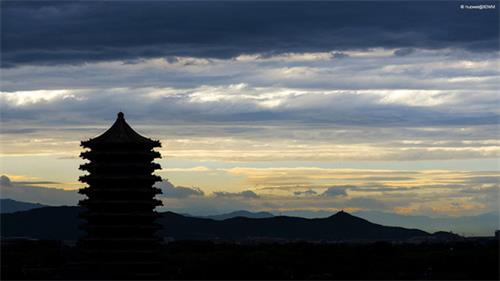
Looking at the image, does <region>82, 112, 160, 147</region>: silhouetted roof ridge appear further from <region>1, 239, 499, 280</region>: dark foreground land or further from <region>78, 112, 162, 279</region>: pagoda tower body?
<region>1, 239, 499, 280</region>: dark foreground land

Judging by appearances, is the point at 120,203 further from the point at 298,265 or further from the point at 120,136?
the point at 298,265

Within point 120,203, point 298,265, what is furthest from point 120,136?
point 298,265

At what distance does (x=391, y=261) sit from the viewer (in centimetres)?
15950

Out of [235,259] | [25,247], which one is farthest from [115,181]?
[25,247]

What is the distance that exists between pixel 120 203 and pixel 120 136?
6.11 m

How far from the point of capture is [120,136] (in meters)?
102

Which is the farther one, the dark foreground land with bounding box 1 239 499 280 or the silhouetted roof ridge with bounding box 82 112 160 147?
the dark foreground land with bounding box 1 239 499 280

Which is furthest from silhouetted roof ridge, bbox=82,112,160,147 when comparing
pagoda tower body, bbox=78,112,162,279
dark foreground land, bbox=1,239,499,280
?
dark foreground land, bbox=1,239,499,280

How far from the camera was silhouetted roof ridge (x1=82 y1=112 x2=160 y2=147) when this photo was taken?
102 m

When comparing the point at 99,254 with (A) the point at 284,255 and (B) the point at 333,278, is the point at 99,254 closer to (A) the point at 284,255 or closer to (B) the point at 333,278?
(B) the point at 333,278

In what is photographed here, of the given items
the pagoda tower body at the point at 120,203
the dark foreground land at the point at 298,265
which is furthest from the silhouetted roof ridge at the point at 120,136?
the dark foreground land at the point at 298,265

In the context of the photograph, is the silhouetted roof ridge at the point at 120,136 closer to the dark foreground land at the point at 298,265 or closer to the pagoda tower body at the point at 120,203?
the pagoda tower body at the point at 120,203

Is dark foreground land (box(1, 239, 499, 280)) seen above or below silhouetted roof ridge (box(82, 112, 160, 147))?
below

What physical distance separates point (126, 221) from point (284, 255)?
72.0 meters
